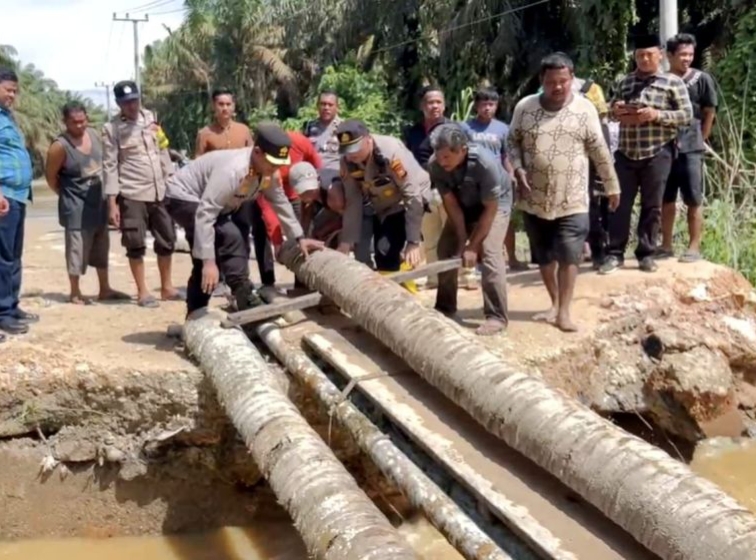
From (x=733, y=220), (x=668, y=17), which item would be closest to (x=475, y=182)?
(x=733, y=220)

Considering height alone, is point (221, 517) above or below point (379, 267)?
below

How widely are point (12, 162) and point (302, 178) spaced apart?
1.77 meters

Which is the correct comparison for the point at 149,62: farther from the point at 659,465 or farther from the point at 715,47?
the point at 659,465

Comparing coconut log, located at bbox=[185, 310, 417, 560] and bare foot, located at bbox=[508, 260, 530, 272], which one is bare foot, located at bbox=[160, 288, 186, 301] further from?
bare foot, located at bbox=[508, 260, 530, 272]

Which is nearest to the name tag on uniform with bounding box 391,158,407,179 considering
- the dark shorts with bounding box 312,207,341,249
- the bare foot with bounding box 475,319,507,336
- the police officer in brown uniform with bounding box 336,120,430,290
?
the police officer in brown uniform with bounding box 336,120,430,290

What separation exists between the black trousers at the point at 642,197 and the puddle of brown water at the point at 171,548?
10.2ft

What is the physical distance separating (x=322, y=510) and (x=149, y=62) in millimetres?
42260

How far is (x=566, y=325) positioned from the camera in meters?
5.75

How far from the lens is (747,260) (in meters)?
7.87

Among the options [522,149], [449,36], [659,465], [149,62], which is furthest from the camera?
[149,62]

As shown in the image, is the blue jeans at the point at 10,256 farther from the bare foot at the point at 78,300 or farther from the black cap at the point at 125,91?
the black cap at the point at 125,91

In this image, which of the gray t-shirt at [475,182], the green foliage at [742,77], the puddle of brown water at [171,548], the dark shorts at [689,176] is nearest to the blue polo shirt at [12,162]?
the puddle of brown water at [171,548]

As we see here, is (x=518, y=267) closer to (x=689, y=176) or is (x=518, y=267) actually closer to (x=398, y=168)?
(x=689, y=176)

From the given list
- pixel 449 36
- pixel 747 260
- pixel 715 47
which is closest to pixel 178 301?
pixel 747 260
